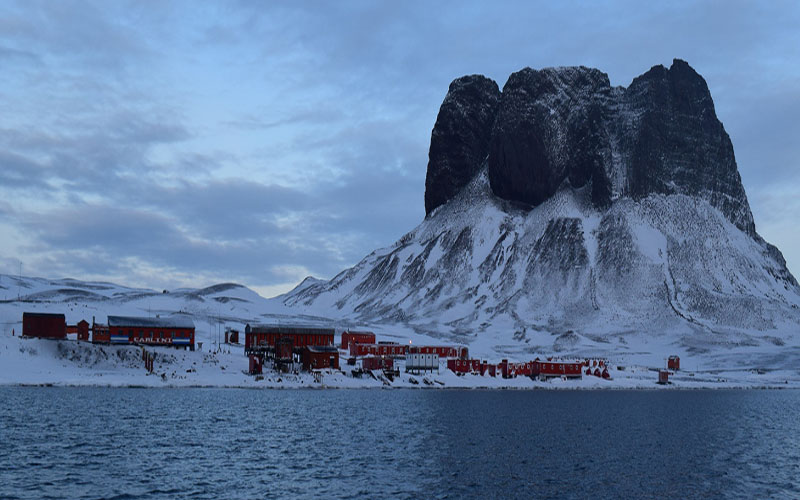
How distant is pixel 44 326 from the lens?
131 m

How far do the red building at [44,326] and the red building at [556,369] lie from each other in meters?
85.7

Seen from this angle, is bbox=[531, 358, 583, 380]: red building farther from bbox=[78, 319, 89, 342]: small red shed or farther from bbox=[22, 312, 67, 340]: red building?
bbox=[22, 312, 67, 340]: red building

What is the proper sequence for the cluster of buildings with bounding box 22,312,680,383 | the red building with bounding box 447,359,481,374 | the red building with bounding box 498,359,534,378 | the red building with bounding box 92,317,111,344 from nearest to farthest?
the red building with bounding box 92,317,111,344 → the cluster of buildings with bounding box 22,312,680,383 → the red building with bounding box 447,359,481,374 → the red building with bounding box 498,359,534,378

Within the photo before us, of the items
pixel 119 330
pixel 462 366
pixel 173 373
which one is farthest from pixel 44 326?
pixel 462 366

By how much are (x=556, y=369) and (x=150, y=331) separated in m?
76.7

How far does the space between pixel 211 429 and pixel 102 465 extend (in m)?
19.8

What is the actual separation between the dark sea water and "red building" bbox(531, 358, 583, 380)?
162 ft

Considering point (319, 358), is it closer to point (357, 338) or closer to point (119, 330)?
point (119, 330)

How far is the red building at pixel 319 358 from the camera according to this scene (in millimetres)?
140250

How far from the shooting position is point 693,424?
9200 centimetres

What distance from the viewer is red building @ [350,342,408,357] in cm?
16300

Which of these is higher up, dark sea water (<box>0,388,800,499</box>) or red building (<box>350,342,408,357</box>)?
red building (<box>350,342,408,357</box>)

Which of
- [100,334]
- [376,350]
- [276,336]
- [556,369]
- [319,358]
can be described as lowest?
[556,369]

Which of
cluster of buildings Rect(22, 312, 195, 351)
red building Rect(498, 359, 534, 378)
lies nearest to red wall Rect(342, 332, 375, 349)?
red building Rect(498, 359, 534, 378)
